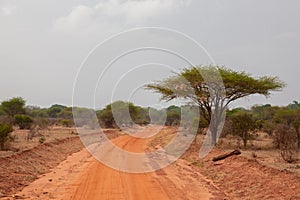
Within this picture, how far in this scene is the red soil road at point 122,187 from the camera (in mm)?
9656

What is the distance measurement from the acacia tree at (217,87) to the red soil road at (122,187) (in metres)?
10.9

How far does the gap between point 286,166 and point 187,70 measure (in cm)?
1192

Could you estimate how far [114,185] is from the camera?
11.1 meters

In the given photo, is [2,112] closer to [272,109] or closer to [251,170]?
[272,109]

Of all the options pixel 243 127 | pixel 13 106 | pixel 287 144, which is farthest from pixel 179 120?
pixel 287 144

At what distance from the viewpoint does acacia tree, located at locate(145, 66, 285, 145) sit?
23.3 m

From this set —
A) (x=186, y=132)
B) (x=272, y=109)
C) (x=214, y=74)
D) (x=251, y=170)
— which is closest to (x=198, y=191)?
(x=251, y=170)

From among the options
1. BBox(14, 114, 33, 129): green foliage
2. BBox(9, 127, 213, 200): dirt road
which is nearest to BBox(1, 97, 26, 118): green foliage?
BBox(14, 114, 33, 129): green foliage

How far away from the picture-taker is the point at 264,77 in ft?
78.7

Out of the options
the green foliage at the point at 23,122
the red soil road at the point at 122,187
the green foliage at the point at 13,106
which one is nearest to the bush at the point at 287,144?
the red soil road at the point at 122,187

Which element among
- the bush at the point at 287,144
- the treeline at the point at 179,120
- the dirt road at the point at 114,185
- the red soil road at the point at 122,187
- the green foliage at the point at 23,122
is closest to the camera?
the red soil road at the point at 122,187

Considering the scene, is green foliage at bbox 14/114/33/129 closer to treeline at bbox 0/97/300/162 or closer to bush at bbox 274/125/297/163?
treeline at bbox 0/97/300/162

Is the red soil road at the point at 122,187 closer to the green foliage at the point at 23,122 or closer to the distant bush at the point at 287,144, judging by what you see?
the distant bush at the point at 287,144

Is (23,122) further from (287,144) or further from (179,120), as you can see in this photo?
(287,144)
